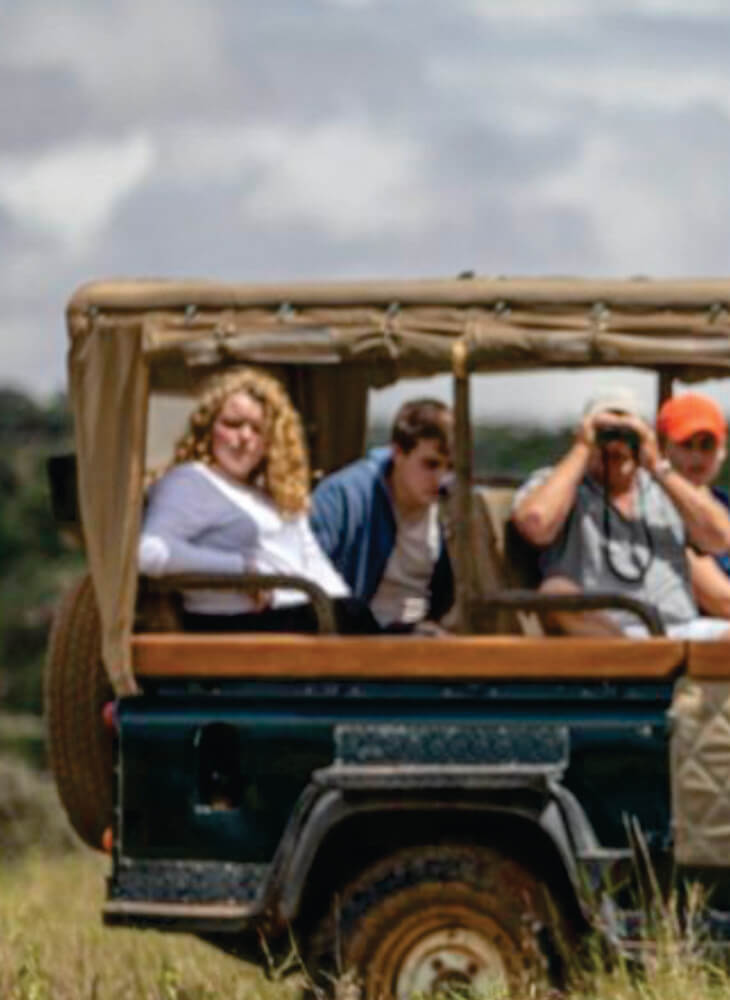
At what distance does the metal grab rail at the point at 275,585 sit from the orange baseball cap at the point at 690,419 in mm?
1051

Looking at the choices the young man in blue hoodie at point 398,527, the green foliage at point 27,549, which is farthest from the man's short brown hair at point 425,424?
the green foliage at point 27,549

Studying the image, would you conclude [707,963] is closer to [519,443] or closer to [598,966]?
[598,966]

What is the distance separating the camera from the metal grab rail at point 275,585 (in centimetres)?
915

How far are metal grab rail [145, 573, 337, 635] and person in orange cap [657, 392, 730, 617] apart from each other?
0.99 m

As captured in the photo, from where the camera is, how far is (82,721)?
9531mm

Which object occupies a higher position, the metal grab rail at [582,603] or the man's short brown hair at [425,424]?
the man's short brown hair at [425,424]

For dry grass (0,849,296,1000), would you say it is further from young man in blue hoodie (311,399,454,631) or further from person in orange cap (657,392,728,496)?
person in orange cap (657,392,728,496)

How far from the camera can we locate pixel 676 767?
29.2 feet

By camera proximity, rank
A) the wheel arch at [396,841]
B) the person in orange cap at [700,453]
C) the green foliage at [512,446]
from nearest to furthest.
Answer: the wheel arch at [396,841]
the person in orange cap at [700,453]
the green foliage at [512,446]

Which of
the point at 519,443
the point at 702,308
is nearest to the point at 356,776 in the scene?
the point at 702,308

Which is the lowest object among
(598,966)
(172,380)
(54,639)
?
(598,966)

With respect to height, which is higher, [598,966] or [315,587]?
[315,587]

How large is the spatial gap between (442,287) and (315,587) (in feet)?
2.76

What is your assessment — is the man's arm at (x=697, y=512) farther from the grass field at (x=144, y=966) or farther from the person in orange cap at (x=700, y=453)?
the grass field at (x=144, y=966)
